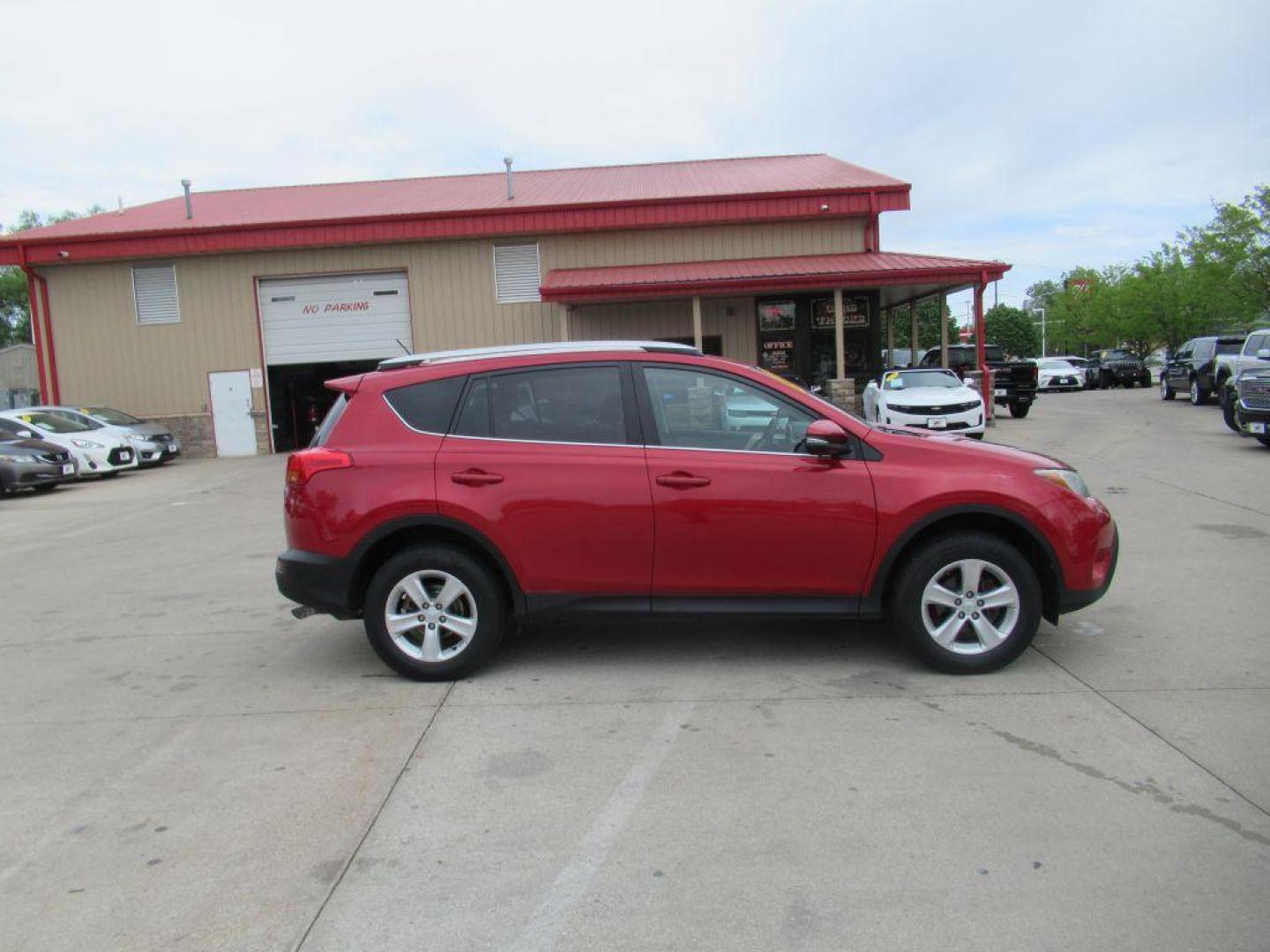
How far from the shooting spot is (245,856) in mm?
3453

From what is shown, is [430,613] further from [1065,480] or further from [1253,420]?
[1253,420]

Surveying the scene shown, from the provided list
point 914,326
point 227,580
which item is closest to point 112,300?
point 227,580

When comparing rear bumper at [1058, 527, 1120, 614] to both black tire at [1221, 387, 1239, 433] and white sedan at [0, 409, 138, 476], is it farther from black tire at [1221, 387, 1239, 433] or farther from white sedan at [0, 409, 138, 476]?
white sedan at [0, 409, 138, 476]

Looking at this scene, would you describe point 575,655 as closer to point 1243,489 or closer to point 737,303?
point 1243,489

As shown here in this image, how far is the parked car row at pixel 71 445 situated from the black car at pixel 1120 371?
36.1 metres

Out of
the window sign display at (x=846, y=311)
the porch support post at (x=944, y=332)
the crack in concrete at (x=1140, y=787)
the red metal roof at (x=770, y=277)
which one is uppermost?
the red metal roof at (x=770, y=277)

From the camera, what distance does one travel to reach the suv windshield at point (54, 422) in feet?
62.4

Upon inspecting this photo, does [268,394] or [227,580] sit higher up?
[268,394]

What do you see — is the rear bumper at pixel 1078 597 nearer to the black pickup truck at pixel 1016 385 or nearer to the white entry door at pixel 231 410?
the black pickup truck at pixel 1016 385

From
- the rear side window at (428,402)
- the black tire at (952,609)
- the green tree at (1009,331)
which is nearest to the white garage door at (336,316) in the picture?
the rear side window at (428,402)

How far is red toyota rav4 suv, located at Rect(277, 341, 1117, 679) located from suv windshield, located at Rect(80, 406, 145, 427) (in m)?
17.6

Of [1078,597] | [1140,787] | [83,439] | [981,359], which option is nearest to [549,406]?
[1078,597]

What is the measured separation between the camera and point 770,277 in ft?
66.0

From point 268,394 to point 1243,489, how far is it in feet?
65.0
